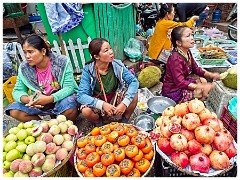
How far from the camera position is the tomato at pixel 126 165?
1.80m

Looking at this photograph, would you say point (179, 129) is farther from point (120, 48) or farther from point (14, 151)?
point (120, 48)

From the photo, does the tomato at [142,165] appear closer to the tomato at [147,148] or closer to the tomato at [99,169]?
the tomato at [147,148]

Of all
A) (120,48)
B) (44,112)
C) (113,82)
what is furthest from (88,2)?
(44,112)

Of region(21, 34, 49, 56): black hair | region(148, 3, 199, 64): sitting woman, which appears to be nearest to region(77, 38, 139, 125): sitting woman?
region(21, 34, 49, 56): black hair

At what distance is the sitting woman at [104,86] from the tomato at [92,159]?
0.69 meters

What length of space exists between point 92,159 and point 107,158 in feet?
0.45

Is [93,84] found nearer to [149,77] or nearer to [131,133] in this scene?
[131,133]

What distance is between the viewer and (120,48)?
4551mm

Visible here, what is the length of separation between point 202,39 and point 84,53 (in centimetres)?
261

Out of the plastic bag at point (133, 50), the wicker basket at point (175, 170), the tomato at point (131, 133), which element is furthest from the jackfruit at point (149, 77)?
the wicker basket at point (175, 170)

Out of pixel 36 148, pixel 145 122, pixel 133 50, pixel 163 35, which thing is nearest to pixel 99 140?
pixel 36 148

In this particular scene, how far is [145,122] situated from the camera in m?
2.95

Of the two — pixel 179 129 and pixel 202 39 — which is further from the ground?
pixel 179 129

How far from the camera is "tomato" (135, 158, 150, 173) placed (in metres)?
1.85
